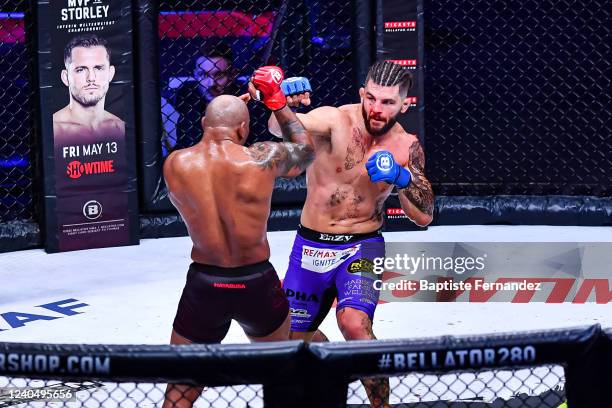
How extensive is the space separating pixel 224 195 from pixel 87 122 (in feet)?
11.8

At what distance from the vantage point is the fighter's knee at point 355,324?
4.20 metres

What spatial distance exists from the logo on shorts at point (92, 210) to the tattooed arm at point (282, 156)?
350cm

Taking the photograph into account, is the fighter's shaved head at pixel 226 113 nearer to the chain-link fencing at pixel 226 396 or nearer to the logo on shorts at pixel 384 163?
the logo on shorts at pixel 384 163

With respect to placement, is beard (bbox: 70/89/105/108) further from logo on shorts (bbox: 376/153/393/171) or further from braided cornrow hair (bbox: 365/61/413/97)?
logo on shorts (bbox: 376/153/393/171)

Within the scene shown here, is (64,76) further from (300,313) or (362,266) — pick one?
(362,266)

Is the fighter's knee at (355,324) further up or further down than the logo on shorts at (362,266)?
further down

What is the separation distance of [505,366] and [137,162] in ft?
17.4

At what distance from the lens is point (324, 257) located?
14.7 feet

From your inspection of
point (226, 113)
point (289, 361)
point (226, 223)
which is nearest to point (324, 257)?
point (226, 223)

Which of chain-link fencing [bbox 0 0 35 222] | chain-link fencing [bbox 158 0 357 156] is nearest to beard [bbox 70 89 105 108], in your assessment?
chain-link fencing [bbox 0 0 35 222]

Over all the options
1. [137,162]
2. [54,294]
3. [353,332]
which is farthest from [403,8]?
[353,332]

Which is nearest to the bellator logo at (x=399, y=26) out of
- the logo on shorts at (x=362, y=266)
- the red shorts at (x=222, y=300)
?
the logo on shorts at (x=362, y=266)

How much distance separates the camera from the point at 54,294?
6289 mm

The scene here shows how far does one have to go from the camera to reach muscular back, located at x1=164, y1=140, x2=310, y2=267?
3.82 meters
